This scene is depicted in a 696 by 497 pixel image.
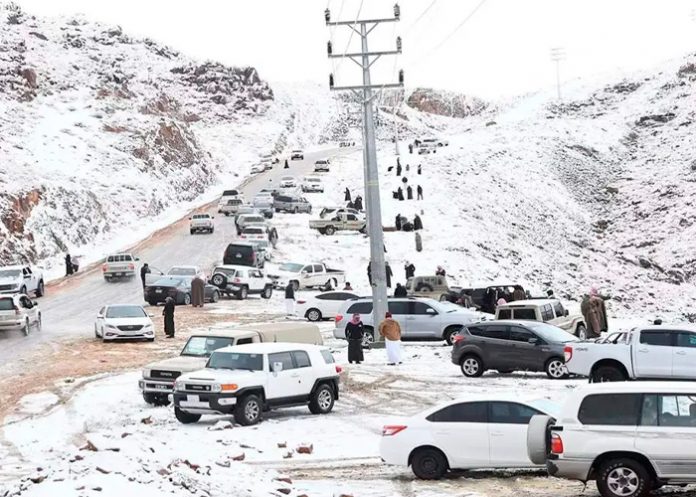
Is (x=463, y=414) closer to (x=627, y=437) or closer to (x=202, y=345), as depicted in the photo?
(x=627, y=437)

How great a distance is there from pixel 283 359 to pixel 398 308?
1206 cm

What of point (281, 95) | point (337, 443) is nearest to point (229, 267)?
point (337, 443)

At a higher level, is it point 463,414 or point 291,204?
point 291,204

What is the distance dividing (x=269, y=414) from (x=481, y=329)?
22.2 feet

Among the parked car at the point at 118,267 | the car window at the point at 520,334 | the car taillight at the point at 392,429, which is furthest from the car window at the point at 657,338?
the parked car at the point at 118,267

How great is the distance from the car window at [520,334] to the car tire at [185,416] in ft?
29.0

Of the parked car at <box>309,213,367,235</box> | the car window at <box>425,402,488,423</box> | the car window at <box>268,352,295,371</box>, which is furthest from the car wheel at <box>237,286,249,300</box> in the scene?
the car window at <box>425,402,488,423</box>

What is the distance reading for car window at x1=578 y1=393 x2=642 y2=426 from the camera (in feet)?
45.8

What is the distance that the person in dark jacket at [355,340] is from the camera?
2895 centimetres

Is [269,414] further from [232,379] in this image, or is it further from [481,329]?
[481,329]

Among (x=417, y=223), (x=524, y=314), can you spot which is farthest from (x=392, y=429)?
(x=417, y=223)

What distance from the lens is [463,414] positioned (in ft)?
53.7

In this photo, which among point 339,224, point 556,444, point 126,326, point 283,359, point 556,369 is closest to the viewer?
point 556,444

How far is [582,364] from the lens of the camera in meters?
24.0
